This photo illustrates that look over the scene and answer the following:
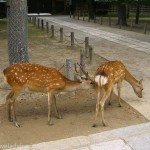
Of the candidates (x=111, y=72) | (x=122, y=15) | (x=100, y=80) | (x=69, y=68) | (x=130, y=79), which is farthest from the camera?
(x=122, y=15)

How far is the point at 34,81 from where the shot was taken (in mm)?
5809

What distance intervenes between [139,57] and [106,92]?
682cm

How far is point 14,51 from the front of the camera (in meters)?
8.06

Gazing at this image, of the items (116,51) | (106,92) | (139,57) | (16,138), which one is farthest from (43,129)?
(116,51)

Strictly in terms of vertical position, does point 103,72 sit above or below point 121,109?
above

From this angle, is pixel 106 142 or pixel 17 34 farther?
pixel 17 34

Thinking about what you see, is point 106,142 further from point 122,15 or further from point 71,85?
point 122,15

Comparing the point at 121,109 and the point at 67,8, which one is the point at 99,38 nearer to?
the point at 121,109

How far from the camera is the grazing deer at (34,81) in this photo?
5750 millimetres

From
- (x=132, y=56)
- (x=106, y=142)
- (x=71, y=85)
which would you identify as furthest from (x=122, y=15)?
(x=106, y=142)

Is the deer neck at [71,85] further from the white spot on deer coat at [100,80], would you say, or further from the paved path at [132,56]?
the paved path at [132,56]

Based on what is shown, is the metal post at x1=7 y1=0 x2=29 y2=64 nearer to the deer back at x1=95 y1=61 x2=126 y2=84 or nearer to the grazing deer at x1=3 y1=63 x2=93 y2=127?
the grazing deer at x1=3 y1=63 x2=93 y2=127

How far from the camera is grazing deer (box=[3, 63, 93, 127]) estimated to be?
575cm

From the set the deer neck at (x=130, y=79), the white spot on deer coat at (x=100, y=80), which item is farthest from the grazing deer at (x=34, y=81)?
the deer neck at (x=130, y=79)
